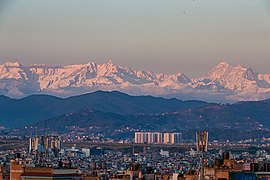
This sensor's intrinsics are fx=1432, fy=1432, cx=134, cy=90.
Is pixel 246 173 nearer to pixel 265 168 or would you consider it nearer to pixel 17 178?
pixel 265 168

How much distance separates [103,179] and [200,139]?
20.2m

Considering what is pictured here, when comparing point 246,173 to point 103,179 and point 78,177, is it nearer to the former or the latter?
point 78,177

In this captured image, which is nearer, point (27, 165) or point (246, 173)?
point (246, 173)

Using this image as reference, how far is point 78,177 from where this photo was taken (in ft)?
226

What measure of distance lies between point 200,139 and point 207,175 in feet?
23.8

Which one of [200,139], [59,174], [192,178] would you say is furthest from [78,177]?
[200,139]

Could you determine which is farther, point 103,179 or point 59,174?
point 103,179

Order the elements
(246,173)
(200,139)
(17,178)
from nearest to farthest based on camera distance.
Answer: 1. (200,139)
2. (246,173)
3. (17,178)

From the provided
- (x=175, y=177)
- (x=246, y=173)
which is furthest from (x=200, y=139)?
(x=175, y=177)

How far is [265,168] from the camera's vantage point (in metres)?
66.1

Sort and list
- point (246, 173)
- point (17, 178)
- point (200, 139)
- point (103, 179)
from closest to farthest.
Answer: point (200, 139) < point (246, 173) < point (17, 178) < point (103, 179)

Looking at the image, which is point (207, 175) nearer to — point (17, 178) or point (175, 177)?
point (175, 177)

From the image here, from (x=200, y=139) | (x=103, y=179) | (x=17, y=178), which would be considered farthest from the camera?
(x=103, y=179)

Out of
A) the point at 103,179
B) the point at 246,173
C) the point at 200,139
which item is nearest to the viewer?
the point at 200,139
